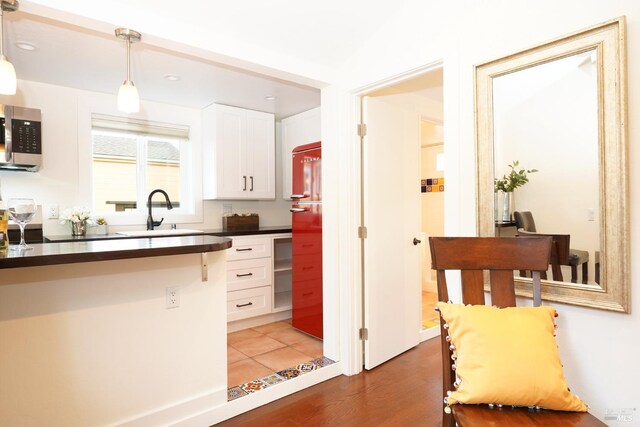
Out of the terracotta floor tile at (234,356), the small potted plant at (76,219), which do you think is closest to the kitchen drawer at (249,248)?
the terracotta floor tile at (234,356)

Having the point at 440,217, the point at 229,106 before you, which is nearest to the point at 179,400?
the point at 229,106

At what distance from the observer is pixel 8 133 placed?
9.21ft

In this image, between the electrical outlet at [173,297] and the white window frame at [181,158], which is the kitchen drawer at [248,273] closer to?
the white window frame at [181,158]

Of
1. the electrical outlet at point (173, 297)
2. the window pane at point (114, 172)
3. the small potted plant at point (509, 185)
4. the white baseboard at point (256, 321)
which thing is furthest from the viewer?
the white baseboard at point (256, 321)

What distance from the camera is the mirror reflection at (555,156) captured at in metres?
1.57

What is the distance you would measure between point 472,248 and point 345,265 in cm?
121

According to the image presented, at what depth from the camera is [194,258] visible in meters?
2.11

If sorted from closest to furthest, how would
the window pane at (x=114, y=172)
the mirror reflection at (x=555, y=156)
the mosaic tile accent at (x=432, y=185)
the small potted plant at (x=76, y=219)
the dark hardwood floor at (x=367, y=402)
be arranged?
the mirror reflection at (x=555, y=156)
the dark hardwood floor at (x=367, y=402)
the small potted plant at (x=76, y=219)
the window pane at (x=114, y=172)
the mosaic tile accent at (x=432, y=185)

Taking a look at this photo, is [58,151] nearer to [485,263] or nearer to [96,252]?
[96,252]

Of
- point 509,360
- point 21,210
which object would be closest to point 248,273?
point 21,210

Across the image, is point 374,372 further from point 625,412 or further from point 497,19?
point 497,19

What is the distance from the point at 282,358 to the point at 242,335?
74 cm

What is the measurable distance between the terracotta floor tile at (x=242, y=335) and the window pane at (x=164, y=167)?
4.87 feet

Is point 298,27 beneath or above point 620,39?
above
